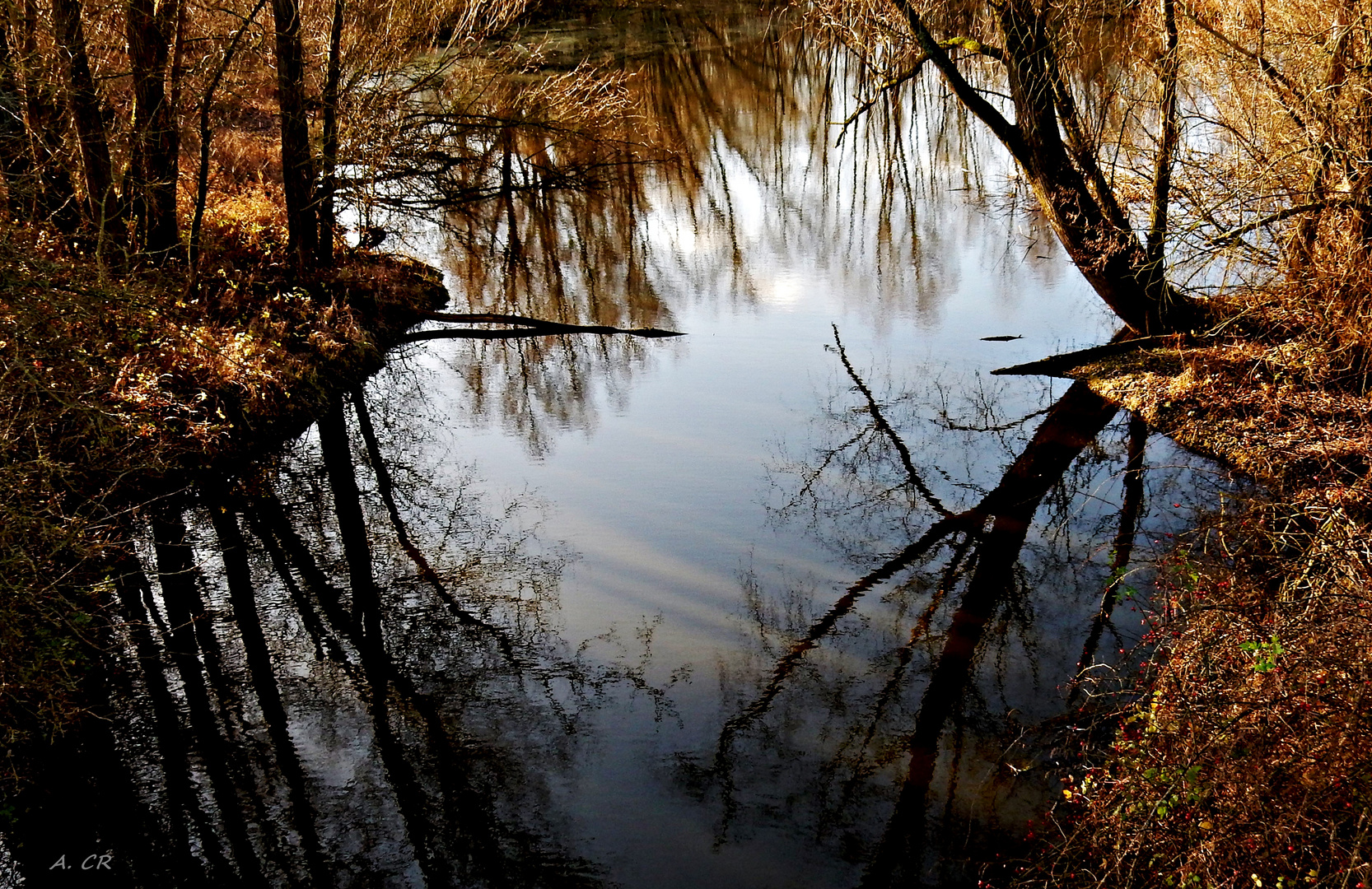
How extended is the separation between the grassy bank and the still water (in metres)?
0.45

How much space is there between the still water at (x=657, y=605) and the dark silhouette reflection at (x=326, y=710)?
0.03m

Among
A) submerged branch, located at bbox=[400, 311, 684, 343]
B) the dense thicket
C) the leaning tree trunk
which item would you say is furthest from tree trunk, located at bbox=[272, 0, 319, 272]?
the leaning tree trunk

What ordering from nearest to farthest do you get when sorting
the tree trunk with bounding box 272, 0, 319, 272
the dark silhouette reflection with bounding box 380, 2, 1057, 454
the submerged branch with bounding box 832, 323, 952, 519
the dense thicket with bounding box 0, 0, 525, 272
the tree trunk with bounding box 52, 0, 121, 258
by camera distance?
1. the submerged branch with bounding box 832, 323, 952, 519
2. the tree trunk with bounding box 52, 0, 121, 258
3. the dense thicket with bounding box 0, 0, 525, 272
4. the tree trunk with bounding box 272, 0, 319, 272
5. the dark silhouette reflection with bounding box 380, 2, 1057, 454

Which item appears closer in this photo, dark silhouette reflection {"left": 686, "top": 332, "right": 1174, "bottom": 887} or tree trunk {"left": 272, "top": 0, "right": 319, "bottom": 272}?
dark silhouette reflection {"left": 686, "top": 332, "right": 1174, "bottom": 887}

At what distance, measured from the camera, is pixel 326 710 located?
7.70 m

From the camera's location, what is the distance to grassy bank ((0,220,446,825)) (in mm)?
6445

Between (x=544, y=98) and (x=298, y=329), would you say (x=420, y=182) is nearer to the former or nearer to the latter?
(x=544, y=98)

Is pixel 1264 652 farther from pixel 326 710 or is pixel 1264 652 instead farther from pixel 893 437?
pixel 893 437

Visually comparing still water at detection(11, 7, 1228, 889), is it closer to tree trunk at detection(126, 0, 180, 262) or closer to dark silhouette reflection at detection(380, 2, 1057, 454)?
dark silhouette reflection at detection(380, 2, 1057, 454)

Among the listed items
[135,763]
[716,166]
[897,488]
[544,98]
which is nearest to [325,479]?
[135,763]

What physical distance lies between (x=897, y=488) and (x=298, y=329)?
748 centimetres

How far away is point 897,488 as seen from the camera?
1080cm

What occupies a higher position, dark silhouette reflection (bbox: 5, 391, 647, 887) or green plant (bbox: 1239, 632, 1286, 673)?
green plant (bbox: 1239, 632, 1286, 673)

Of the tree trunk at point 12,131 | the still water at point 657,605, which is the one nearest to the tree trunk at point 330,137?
the still water at point 657,605
